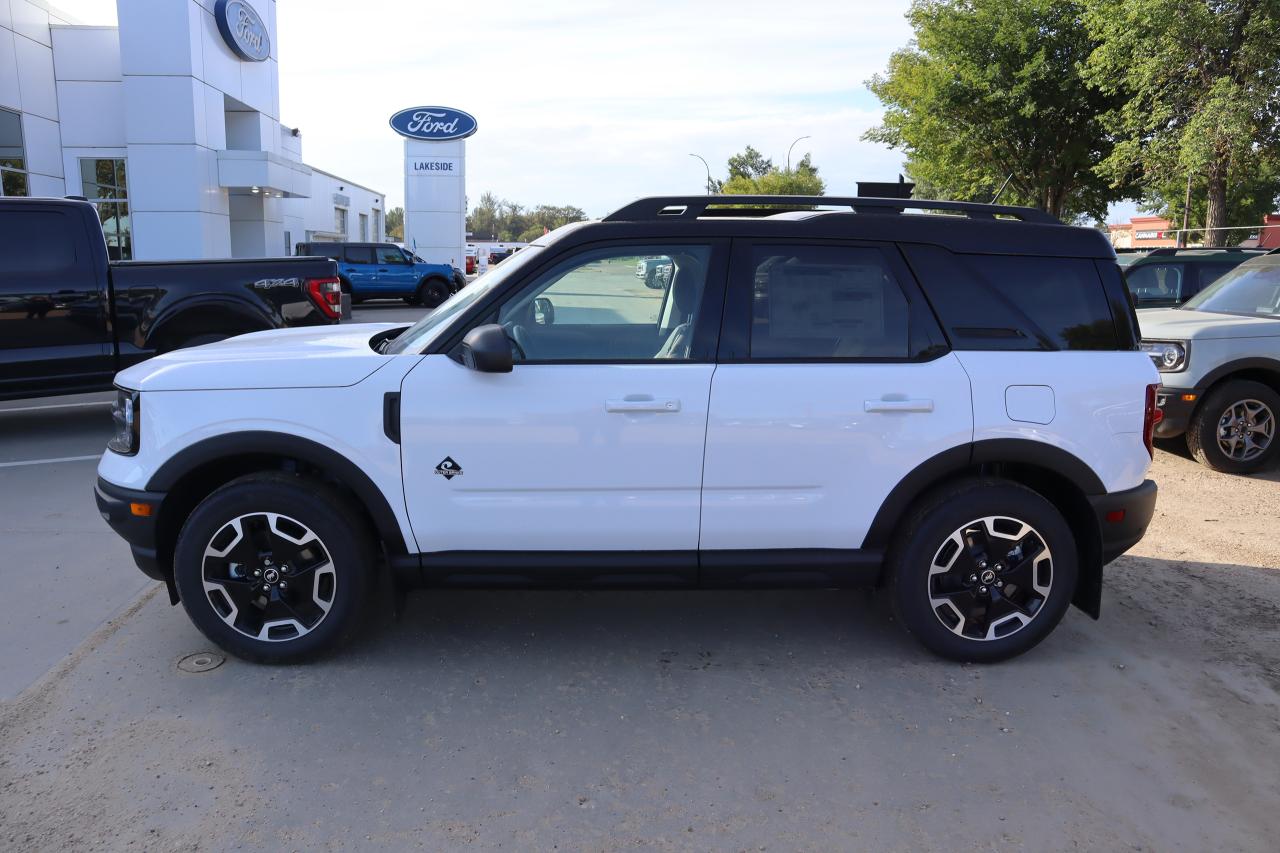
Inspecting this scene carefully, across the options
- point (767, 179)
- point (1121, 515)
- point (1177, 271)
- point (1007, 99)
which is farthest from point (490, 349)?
point (767, 179)

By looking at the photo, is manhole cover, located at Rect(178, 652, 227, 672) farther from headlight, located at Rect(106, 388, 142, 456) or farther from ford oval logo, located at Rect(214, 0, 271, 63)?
ford oval logo, located at Rect(214, 0, 271, 63)

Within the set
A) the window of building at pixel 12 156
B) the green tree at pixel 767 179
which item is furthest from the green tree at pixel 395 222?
the window of building at pixel 12 156

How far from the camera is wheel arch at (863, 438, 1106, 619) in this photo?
3770 millimetres

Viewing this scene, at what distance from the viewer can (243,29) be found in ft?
79.1

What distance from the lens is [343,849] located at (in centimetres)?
274

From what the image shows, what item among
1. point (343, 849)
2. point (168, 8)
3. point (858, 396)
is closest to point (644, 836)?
point (343, 849)

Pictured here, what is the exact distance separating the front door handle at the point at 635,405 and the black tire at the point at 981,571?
Result: 3.80 ft

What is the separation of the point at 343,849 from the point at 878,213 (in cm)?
317

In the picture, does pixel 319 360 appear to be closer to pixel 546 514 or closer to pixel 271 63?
pixel 546 514

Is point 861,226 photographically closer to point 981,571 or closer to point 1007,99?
point 981,571

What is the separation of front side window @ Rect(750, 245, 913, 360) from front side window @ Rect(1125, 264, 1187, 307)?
8485mm

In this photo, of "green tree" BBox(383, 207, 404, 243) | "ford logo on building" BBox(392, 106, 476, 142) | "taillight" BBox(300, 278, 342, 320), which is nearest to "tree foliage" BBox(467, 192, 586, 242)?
"green tree" BBox(383, 207, 404, 243)

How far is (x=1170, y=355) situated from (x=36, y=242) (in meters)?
9.29

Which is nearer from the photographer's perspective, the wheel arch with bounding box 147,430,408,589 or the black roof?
the wheel arch with bounding box 147,430,408,589
